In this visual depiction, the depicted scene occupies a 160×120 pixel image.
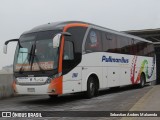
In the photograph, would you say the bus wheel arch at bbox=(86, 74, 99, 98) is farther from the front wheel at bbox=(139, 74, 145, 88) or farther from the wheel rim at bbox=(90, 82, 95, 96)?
the front wheel at bbox=(139, 74, 145, 88)

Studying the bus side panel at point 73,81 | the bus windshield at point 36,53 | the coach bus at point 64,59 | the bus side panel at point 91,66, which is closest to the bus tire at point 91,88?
the coach bus at point 64,59

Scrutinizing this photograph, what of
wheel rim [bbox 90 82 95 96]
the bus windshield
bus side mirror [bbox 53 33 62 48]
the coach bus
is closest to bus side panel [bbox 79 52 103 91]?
the coach bus

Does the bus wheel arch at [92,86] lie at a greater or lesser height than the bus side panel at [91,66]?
lesser

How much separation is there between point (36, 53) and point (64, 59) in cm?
114

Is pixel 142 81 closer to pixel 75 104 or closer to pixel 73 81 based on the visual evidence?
pixel 73 81

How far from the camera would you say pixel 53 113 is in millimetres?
11445

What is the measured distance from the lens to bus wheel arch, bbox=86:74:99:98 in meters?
16.3

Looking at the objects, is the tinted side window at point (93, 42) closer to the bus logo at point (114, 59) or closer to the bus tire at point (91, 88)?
the bus logo at point (114, 59)

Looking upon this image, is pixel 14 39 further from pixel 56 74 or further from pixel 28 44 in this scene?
pixel 56 74

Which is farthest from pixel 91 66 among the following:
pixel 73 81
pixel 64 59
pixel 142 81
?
pixel 142 81

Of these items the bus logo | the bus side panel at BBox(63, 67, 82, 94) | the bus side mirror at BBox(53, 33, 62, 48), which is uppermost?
the bus side mirror at BBox(53, 33, 62, 48)

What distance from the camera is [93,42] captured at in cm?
1689

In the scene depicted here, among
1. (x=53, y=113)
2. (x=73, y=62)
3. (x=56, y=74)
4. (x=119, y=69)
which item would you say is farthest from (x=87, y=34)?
(x=53, y=113)

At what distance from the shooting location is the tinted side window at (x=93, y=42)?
1636 centimetres
